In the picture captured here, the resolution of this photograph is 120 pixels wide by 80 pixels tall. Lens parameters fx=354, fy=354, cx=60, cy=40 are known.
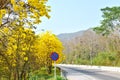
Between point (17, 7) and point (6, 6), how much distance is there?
2.11 ft

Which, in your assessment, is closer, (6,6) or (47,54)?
(6,6)

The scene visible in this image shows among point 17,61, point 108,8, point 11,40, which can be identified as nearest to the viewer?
point 11,40

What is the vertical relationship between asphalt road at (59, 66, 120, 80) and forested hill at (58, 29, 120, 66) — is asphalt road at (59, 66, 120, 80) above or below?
below

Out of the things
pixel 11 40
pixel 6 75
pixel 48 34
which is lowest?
pixel 6 75

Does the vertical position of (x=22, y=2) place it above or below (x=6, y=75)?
above

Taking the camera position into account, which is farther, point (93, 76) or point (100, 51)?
point (100, 51)

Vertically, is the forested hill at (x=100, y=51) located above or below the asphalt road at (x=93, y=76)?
above

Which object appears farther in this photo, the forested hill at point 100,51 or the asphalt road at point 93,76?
A: the forested hill at point 100,51

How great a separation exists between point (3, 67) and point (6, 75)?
31.9 inches

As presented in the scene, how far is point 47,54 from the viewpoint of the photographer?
61.1 metres

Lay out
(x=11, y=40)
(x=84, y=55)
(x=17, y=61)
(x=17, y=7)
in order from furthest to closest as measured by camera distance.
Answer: (x=84, y=55) → (x=17, y=61) → (x=11, y=40) → (x=17, y=7)

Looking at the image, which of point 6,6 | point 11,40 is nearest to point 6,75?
point 11,40

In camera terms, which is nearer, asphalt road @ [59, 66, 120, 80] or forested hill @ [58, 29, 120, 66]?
asphalt road @ [59, 66, 120, 80]

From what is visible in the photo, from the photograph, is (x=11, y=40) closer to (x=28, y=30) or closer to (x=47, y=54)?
(x=28, y=30)
